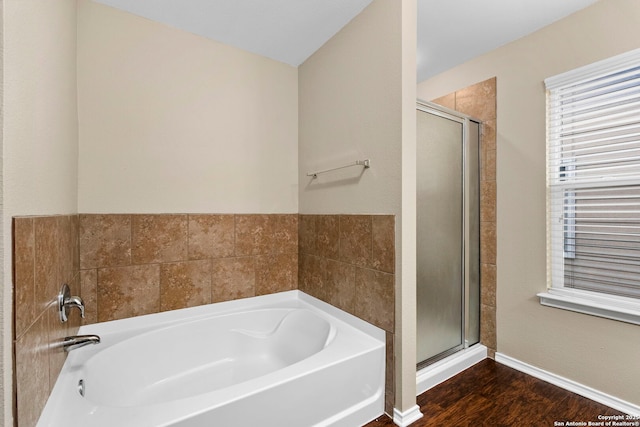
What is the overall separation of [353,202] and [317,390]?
1.06 meters

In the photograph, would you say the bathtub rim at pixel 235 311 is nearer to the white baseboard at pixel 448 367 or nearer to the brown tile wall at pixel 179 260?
the brown tile wall at pixel 179 260

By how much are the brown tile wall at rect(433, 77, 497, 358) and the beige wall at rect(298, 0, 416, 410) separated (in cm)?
104

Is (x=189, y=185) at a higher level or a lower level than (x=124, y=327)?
higher

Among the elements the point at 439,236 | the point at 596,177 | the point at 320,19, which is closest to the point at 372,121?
the point at 320,19

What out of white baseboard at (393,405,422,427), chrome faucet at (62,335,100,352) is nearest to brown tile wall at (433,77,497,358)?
white baseboard at (393,405,422,427)

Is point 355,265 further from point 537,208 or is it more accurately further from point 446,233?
point 537,208

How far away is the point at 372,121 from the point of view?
66.4 inches

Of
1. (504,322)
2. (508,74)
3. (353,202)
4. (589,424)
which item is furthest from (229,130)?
(589,424)

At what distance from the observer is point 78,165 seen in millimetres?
1656

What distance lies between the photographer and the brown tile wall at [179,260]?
5.60 ft

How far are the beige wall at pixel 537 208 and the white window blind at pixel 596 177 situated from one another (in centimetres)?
7

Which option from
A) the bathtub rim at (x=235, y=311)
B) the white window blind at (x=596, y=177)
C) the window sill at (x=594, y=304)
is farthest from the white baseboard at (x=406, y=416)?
the white window blind at (x=596, y=177)

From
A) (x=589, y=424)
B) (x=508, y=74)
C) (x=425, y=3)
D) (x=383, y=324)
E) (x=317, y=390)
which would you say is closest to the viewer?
(x=317, y=390)

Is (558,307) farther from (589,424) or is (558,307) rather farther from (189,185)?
(189,185)
